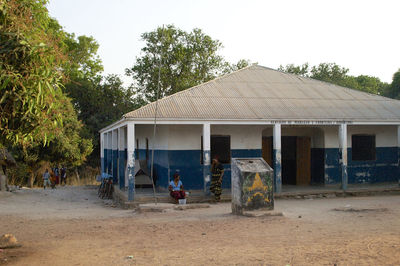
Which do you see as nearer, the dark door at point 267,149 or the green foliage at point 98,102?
the dark door at point 267,149

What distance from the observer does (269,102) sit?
15.7m

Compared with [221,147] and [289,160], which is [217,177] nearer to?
[221,147]

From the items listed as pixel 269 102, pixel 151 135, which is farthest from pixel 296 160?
pixel 151 135

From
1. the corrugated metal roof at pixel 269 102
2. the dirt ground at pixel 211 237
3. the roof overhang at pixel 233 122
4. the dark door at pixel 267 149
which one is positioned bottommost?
the dirt ground at pixel 211 237

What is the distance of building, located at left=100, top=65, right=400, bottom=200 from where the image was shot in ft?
46.5

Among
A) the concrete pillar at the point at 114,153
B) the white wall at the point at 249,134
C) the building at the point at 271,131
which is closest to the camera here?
the building at the point at 271,131

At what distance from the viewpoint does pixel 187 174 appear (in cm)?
1475

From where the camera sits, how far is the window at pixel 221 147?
15.4m

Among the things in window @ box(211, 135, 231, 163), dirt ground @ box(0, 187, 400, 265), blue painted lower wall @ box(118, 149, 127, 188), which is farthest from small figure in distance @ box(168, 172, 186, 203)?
blue painted lower wall @ box(118, 149, 127, 188)

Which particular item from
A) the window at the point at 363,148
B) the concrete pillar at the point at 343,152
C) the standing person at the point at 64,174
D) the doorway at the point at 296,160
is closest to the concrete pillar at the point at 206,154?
the doorway at the point at 296,160

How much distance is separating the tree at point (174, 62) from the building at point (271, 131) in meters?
13.3

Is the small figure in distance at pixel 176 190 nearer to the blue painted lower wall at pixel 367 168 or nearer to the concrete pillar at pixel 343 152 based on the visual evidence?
the concrete pillar at pixel 343 152

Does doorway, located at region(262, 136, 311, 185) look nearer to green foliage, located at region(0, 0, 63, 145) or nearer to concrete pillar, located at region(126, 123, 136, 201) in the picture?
concrete pillar, located at region(126, 123, 136, 201)

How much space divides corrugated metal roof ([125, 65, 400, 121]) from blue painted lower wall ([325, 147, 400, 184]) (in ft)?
5.70
